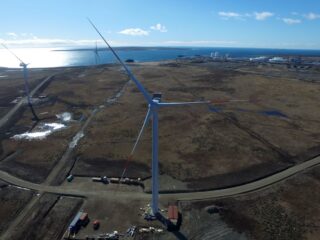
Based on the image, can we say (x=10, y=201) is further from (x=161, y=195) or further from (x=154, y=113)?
(x=154, y=113)

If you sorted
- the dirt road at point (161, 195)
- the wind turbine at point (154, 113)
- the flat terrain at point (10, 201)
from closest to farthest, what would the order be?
the wind turbine at point (154, 113), the flat terrain at point (10, 201), the dirt road at point (161, 195)

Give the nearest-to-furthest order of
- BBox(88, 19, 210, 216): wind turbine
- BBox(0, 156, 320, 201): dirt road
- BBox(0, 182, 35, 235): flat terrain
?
BBox(88, 19, 210, 216): wind turbine
BBox(0, 182, 35, 235): flat terrain
BBox(0, 156, 320, 201): dirt road

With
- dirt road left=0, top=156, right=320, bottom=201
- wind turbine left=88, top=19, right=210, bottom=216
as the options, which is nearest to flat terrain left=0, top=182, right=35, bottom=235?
dirt road left=0, top=156, right=320, bottom=201

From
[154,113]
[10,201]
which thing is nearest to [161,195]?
[154,113]

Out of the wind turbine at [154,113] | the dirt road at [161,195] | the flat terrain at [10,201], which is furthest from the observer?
the dirt road at [161,195]

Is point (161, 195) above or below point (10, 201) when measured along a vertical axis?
above

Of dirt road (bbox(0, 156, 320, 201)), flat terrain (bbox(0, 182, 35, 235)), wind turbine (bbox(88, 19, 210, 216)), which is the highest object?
wind turbine (bbox(88, 19, 210, 216))

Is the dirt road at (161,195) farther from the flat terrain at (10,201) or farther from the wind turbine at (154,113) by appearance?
the wind turbine at (154,113)

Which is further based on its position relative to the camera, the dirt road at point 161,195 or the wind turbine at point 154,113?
the dirt road at point 161,195

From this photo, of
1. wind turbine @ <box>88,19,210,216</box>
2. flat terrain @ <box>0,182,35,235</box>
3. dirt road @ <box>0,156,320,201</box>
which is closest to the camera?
wind turbine @ <box>88,19,210,216</box>

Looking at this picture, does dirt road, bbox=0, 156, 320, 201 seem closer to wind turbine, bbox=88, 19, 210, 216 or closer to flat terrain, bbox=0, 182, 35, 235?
flat terrain, bbox=0, 182, 35, 235

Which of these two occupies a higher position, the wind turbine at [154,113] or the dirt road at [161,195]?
the wind turbine at [154,113]

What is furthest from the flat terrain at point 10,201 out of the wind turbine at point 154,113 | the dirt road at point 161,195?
the wind turbine at point 154,113

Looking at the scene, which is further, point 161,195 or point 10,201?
point 161,195
